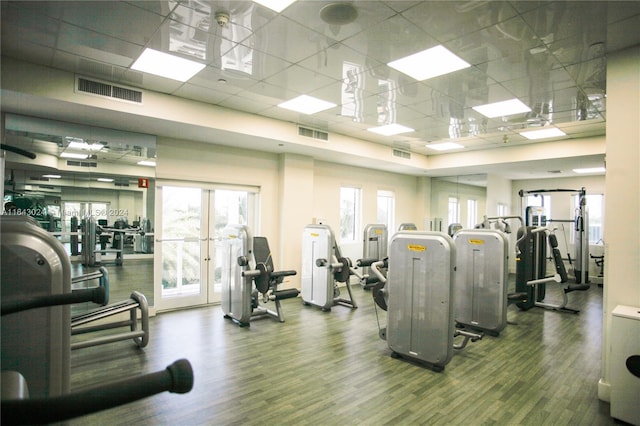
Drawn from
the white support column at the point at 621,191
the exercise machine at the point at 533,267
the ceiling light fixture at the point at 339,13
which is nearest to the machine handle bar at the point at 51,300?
the ceiling light fixture at the point at 339,13

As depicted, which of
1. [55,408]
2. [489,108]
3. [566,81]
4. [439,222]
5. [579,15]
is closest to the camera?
[55,408]

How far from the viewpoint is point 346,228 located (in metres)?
8.28

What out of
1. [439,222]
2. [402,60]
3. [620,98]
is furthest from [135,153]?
[439,222]

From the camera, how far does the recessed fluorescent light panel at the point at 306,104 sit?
4.68 meters

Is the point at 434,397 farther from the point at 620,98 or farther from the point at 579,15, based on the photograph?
the point at 579,15

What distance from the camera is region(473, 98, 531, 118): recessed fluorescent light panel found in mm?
4637

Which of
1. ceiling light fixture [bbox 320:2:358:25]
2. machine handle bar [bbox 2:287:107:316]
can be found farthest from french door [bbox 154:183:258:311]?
machine handle bar [bbox 2:287:107:316]

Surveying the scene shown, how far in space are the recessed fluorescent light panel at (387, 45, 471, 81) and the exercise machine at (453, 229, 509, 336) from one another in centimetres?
223

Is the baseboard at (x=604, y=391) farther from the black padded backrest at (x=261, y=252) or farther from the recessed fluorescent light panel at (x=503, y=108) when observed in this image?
the black padded backrest at (x=261, y=252)

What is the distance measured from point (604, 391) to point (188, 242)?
18.3ft

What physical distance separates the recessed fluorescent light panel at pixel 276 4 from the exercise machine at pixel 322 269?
143 inches

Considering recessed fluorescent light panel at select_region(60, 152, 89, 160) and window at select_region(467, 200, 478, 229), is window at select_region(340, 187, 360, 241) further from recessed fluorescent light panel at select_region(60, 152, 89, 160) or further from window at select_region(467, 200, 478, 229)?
recessed fluorescent light panel at select_region(60, 152, 89, 160)

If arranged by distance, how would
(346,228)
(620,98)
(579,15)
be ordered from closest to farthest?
1. (579,15)
2. (620,98)
3. (346,228)

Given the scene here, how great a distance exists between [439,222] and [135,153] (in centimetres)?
789
